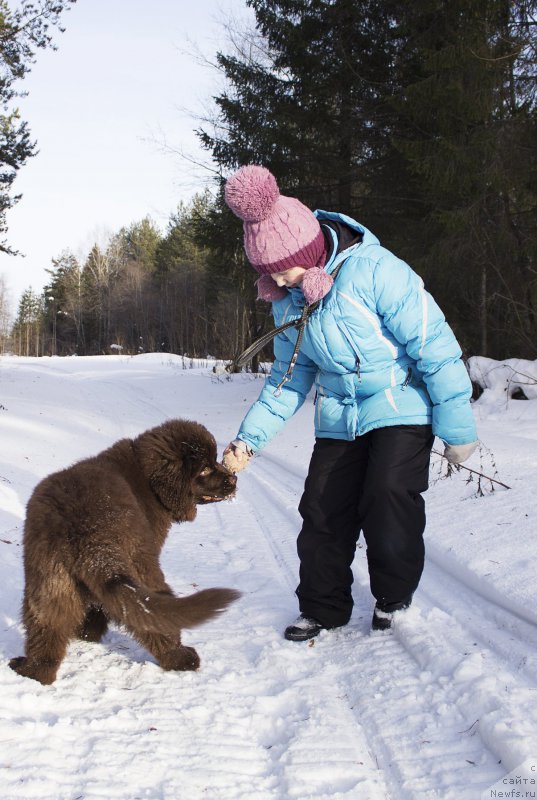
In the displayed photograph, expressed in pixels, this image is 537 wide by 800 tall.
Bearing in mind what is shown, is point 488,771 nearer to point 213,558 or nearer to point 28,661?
point 28,661

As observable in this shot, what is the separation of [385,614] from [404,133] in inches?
476

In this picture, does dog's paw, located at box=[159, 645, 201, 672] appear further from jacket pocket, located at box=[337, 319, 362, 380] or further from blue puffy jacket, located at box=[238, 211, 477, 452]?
jacket pocket, located at box=[337, 319, 362, 380]

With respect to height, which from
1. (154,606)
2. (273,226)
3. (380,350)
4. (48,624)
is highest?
(273,226)

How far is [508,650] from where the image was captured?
2.99 metres

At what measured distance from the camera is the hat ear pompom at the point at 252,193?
9.78ft

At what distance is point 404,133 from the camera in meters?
13.2

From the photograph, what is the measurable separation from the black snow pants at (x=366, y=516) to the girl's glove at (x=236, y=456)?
1.30 feet

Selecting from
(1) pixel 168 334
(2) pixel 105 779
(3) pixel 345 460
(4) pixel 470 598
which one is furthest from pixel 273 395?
(1) pixel 168 334

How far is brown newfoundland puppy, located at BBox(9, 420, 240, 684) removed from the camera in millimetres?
2598

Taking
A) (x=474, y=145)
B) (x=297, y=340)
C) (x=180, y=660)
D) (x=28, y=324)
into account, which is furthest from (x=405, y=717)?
(x=28, y=324)

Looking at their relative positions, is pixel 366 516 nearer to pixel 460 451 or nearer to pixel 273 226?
pixel 460 451

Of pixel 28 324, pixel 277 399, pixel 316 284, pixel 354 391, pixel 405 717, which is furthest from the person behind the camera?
Answer: pixel 28 324

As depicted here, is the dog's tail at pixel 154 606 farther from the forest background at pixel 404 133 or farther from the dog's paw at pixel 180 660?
the forest background at pixel 404 133

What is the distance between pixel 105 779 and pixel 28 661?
0.85 m
